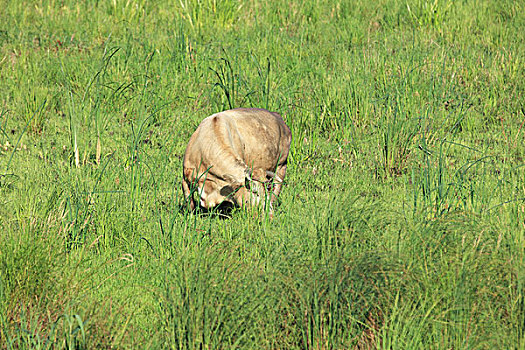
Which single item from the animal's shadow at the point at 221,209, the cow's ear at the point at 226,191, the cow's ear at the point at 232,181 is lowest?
the animal's shadow at the point at 221,209

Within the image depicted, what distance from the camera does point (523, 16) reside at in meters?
8.98

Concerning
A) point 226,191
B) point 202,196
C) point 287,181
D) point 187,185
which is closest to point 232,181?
point 226,191

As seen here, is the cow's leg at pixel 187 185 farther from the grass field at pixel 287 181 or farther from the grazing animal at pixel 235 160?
the grass field at pixel 287 181

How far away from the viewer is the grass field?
10.1 ft

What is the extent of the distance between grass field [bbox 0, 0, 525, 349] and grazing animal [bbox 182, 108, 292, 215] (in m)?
0.20

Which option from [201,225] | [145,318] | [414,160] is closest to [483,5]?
[414,160]

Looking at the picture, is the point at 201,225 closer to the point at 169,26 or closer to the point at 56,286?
the point at 56,286

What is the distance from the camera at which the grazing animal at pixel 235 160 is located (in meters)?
4.33

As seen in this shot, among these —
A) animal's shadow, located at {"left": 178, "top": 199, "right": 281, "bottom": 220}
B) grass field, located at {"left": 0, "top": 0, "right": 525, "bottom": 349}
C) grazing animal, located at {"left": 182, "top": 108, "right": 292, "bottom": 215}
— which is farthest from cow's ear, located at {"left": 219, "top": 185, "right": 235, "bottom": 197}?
grass field, located at {"left": 0, "top": 0, "right": 525, "bottom": 349}

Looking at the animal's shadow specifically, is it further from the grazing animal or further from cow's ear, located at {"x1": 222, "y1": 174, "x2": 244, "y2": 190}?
cow's ear, located at {"x1": 222, "y1": 174, "x2": 244, "y2": 190}

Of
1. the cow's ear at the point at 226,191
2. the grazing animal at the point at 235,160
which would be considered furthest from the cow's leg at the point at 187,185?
the cow's ear at the point at 226,191

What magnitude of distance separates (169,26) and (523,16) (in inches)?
208

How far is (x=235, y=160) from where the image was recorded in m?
4.38

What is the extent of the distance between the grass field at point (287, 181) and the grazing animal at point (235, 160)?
195mm
